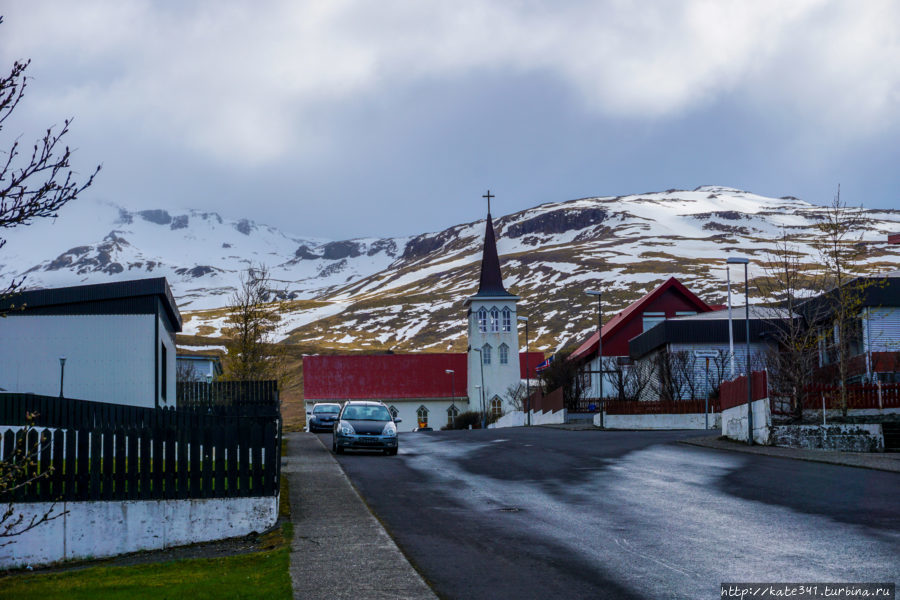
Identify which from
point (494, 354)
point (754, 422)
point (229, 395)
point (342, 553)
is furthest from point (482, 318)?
point (342, 553)

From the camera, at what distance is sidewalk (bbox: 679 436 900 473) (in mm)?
22750

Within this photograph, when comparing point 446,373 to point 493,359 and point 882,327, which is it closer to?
point 493,359

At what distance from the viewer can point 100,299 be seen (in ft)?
97.1

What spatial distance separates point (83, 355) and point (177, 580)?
20.4 metres

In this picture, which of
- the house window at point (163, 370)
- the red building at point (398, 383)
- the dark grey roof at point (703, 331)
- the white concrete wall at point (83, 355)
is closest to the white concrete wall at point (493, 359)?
the red building at point (398, 383)

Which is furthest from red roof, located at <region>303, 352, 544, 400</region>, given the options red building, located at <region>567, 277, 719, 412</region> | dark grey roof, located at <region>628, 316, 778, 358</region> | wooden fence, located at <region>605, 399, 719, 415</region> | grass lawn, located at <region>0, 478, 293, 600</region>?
grass lawn, located at <region>0, 478, 293, 600</region>

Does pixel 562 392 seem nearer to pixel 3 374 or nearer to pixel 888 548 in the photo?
pixel 3 374

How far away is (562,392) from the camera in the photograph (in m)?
63.5

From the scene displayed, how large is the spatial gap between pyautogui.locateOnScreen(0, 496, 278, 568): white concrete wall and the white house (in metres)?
16.9

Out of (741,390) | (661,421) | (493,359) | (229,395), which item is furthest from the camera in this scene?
(493,359)

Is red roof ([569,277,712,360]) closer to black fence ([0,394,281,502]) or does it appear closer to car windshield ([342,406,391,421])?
car windshield ([342,406,391,421])

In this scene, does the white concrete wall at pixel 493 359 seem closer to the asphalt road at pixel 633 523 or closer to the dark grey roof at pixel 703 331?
the dark grey roof at pixel 703 331

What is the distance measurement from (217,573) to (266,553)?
1.07m

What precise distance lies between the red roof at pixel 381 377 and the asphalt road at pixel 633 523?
7870 centimetres
